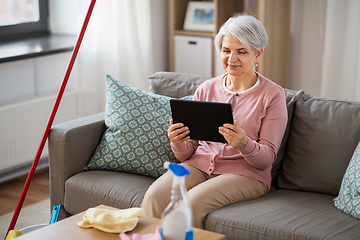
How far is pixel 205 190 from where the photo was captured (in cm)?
182

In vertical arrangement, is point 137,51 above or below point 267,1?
below

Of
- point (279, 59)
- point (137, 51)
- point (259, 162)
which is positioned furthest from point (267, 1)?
point (259, 162)

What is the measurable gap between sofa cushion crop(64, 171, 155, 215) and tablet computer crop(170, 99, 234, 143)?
1.19 feet

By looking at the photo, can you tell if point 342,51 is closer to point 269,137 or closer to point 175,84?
point 175,84

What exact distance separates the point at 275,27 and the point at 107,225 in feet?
7.66

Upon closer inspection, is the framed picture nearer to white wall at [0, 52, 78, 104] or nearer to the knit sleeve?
white wall at [0, 52, 78, 104]

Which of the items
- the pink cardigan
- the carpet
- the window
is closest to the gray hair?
the pink cardigan

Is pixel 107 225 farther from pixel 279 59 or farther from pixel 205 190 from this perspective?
pixel 279 59

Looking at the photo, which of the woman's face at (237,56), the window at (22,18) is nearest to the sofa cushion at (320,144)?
the woman's face at (237,56)

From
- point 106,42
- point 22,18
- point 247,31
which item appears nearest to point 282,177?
point 247,31

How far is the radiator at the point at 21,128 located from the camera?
9.86 feet

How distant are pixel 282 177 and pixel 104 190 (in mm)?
765

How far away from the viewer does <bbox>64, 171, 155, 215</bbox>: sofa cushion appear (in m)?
2.00

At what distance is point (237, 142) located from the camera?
1.77m
